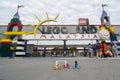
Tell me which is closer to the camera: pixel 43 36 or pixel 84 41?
pixel 43 36

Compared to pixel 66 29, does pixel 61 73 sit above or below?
below

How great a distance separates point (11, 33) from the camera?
99.8 feet

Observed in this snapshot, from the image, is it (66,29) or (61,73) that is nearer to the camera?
(61,73)

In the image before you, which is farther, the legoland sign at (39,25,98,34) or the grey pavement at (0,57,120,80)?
the legoland sign at (39,25,98,34)

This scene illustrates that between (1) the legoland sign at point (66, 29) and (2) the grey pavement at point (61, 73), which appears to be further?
(1) the legoland sign at point (66, 29)

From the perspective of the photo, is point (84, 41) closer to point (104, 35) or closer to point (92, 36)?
point (92, 36)

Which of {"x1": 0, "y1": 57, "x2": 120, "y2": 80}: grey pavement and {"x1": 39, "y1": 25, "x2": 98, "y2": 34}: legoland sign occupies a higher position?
{"x1": 39, "y1": 25, "x2": 98, "y2": 34}: legoland sign

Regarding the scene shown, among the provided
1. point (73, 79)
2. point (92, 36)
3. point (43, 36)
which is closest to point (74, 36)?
point (92, 36)

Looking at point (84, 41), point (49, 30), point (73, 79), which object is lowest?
point (73, 79)

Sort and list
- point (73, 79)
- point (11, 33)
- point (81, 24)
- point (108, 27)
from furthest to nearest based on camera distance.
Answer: point (81, 24), point (11, 33), point (108, 27), point (73, 79)

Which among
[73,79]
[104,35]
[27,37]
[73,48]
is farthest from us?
[73,48]

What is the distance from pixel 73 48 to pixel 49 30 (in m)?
8.40

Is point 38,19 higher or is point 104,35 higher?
point 38,19

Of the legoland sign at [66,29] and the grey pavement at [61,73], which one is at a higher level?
the legoland sign at [66,29]
